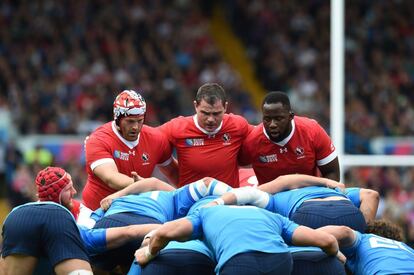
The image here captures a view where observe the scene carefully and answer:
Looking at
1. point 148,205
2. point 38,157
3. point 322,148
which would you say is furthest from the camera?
point 38,157

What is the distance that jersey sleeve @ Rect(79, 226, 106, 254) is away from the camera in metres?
6.14

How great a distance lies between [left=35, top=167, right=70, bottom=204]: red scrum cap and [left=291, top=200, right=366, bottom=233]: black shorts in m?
1.53

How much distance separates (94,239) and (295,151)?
1.92 metres

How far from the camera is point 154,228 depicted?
6.11 metres

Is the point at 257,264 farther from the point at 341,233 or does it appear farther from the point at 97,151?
the point at 97,151

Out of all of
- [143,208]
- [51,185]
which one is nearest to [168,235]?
[143,208]

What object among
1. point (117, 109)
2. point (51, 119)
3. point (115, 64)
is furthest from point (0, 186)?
point (117, 109)

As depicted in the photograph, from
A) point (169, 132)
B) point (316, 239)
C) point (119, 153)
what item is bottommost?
point (316, 239)

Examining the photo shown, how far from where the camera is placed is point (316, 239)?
18.9 ft

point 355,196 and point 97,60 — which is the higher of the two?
point 97,60

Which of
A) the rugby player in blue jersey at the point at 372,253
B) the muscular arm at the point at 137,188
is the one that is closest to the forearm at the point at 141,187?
the muscular arm at the point at 137,188

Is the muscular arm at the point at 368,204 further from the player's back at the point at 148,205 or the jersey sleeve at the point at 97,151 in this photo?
the jersey sleeve at the point at 97,151

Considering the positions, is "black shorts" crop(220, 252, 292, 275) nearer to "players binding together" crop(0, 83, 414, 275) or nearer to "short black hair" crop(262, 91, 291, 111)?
"players binding together" crop(0, 83, 414, 275)

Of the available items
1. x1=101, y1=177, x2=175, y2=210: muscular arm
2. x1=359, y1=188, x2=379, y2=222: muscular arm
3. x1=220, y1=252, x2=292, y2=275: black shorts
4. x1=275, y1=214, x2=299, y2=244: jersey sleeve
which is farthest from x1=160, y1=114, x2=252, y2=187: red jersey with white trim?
x1=220, y1=252, x2=292, y2=275: black shorts
